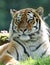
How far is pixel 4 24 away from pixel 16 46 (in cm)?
1013

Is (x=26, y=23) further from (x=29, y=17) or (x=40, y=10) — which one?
(x=40, y=10)

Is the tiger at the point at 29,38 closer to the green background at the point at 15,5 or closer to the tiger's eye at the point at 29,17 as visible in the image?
the tiger's eye at the point at 29,17

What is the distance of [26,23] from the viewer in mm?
8375

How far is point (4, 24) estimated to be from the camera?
18.7 m

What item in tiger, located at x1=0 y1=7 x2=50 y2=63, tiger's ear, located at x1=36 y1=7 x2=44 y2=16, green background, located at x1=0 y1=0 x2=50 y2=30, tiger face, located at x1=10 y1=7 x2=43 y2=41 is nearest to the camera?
tiger face, located at x1=10 y1=7 x2=43 y2=41

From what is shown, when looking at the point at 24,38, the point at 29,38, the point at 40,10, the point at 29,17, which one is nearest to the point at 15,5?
the point at 40,10

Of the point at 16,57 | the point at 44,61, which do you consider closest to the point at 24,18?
the point at 16,57

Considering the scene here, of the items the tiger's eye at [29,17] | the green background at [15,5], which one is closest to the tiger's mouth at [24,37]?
the tiger's eye at [29,17]

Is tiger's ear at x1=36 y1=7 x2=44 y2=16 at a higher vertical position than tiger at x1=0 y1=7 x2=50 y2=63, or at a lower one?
higher

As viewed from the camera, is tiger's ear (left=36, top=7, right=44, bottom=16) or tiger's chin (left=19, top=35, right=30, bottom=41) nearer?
tiger's chin (left=19, top=35, right=30, bottom=41)

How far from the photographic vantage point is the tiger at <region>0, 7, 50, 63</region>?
8.46 m

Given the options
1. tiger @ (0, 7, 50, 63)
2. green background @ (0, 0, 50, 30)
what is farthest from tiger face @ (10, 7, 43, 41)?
green background @ (0, 0, 50, 30)

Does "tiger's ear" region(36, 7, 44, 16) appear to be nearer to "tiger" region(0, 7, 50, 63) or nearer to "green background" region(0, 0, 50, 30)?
"tiger" region(0, 7, 50, 63)

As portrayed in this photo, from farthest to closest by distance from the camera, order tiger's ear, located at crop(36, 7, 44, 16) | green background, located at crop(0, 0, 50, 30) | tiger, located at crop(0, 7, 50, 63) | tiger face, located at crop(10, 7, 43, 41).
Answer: green background, located at crop(0, 0, 50, 30) < tiger's ear, located at crop(36, 7, 44, 16) < tiger, located at crop(0, 7, 50, 63) < tiger face, located at crop(10, 7, 43, 41)
